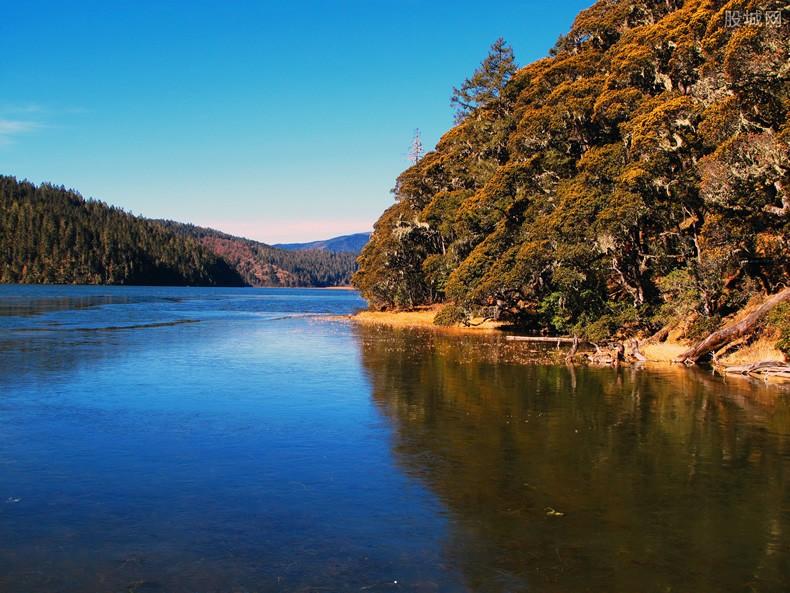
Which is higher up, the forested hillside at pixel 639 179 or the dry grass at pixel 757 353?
the forested hillside at pixel 639 179

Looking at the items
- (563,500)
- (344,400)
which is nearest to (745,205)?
(344,400)

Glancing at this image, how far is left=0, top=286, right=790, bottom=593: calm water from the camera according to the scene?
8703 millimetres

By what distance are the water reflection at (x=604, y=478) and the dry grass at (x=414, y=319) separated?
30.9m

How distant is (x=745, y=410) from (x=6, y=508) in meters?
20.5

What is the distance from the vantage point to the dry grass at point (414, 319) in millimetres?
56750

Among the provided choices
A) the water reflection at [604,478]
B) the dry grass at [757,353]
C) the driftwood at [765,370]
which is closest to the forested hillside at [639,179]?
the dry grass at [757,353]

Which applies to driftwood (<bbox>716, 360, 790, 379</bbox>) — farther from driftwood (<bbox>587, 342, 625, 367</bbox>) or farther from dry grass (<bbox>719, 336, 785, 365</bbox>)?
driftwood (<bbox>587, 342, 625, 367</bbox>)

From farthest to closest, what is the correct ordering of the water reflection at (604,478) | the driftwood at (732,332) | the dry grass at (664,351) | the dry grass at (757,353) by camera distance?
the dry grass at (664,351) → the dry grass at (757,353) → the driftwood at (732,332) → the water reflection at (604,478)

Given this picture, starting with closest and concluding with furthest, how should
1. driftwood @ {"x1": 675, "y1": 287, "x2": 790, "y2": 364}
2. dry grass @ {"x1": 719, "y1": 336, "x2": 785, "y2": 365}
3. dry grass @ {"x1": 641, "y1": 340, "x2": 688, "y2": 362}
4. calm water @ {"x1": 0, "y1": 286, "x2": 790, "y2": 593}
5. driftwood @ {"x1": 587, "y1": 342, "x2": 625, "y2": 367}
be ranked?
calm water @ {"x1": 0, "y1": 286, "x2": 790, "y2": 593}, driftwood @ {"x1": 675, "y1": 287, "x2": 790, "y2": 364}, dry grass @ {"x1": 719, "y1": 336, "x2": 785, "y2": 365}, driftwood @ {"x1": 587, "y1": 342, "x2": 625, "y2": 367}, dry grass @ {"x1": 641, "y1": 340, "x2": 688, "y2": 362}

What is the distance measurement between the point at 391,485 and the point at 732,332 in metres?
22.9

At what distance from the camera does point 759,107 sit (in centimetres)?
2678

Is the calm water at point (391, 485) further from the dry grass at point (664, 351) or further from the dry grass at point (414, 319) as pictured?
the dry grass at point (414, 319)

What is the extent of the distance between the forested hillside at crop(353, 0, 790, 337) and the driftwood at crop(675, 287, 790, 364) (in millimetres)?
1272

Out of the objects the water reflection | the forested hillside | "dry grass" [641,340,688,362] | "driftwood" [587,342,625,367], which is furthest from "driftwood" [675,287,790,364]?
the water reflection
